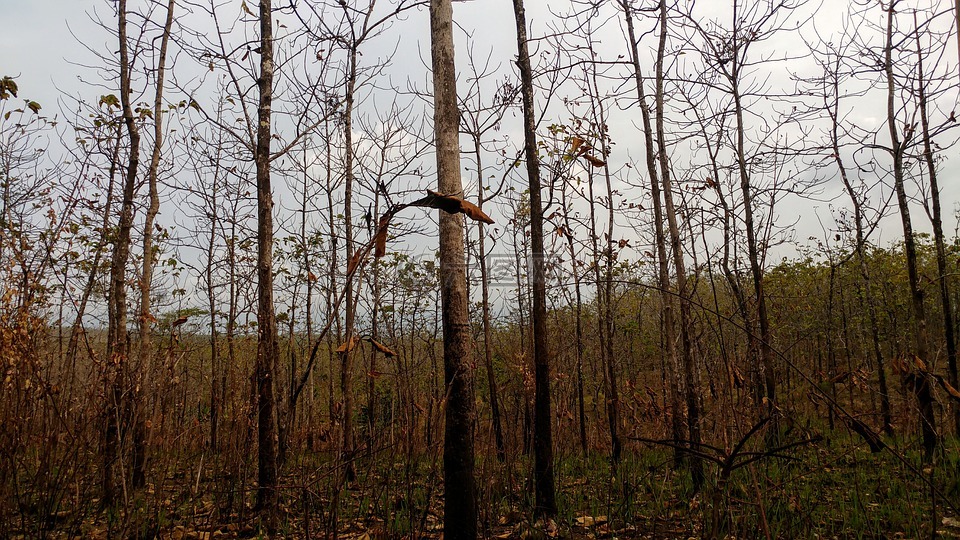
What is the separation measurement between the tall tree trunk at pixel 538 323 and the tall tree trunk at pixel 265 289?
2.24 metres

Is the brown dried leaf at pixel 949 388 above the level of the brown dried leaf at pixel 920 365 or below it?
below

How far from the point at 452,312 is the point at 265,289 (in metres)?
2.33

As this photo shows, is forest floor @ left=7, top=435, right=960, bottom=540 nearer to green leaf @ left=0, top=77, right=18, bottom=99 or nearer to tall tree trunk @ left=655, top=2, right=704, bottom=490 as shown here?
tall tree trunk @ left=655, top=2, right=704, bottom=490

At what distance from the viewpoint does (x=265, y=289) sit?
4.97m

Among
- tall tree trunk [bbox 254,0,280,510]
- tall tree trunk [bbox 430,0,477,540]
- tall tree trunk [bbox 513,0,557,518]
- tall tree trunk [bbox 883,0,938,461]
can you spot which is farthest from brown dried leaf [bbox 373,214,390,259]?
tall tree trunk [bbox 883,0,938,461]

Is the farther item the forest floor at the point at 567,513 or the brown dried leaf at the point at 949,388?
the forest floor at the point at 567,513

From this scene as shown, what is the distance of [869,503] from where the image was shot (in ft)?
16.8

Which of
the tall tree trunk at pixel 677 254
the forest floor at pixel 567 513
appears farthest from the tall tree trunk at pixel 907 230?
the tall tree trunk at pixel 677 254

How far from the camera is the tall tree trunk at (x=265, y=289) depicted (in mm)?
4707

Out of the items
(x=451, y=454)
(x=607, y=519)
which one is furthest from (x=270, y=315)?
(x=607, y=519)

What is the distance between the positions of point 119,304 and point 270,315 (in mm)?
2273

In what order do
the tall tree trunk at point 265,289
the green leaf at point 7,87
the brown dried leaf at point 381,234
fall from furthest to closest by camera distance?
the tall tree trunk at point 265,289 → the green leaf at point 7,87 → the brown dried leaf at point 381,234

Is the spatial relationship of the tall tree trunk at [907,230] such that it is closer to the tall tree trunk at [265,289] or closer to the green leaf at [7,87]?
the tall tree trunk at [265,289]

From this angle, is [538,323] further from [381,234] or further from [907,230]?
[907,230]
